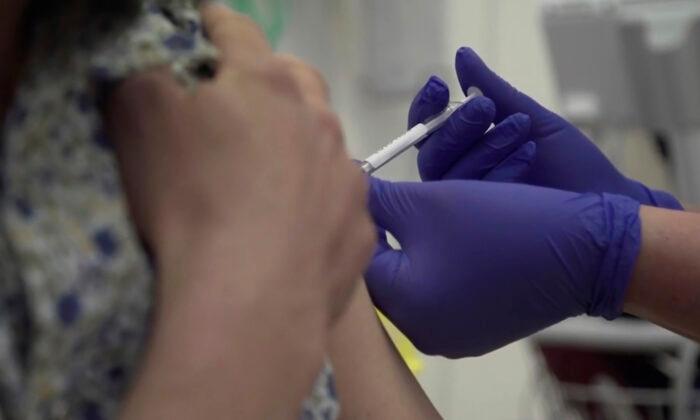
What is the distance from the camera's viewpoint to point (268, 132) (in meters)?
0.46

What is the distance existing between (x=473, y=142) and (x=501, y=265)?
17 centimetres

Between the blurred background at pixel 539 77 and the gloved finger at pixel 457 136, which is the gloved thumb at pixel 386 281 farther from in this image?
the blurred background at pixel 539 77

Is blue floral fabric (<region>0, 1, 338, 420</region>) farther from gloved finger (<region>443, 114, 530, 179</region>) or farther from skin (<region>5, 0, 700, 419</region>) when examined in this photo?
gloved finger (<region>443, 114, 530, 179</region>)

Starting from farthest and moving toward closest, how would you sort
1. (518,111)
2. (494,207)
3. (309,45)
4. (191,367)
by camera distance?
(309,45), (518,111), (494,207), (191,367)

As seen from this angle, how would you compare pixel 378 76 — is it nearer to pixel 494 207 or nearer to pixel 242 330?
pixel 494 207

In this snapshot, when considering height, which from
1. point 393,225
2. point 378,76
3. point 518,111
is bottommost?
point 378,76

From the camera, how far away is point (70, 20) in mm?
445

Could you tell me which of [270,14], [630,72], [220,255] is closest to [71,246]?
[220,255]

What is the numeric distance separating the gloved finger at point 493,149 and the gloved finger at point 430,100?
0.06 m

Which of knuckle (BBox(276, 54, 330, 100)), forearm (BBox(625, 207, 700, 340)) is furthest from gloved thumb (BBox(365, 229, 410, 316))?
knuckle (BBox(276, 54, 330, 100))

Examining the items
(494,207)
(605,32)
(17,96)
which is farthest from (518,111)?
(605,32)

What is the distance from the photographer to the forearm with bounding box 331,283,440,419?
2.30 feet

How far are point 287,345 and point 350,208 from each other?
10 centimetres

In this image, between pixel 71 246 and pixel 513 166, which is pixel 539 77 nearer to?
pixel 513 166
